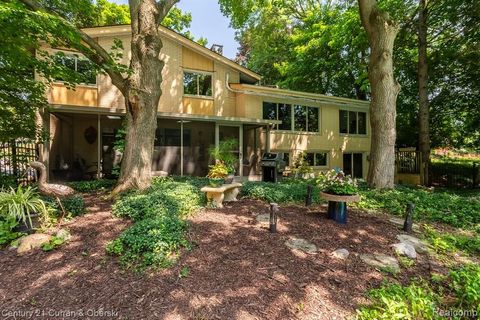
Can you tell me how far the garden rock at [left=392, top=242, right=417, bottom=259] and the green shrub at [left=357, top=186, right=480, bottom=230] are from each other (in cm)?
209

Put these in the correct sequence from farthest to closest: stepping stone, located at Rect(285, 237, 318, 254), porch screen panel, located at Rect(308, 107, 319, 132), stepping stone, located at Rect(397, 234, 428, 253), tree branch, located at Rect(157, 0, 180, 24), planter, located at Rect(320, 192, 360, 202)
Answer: porch screen panel, located at Rect(308, 107, 319, 132)
tree branch, located at Rect(157, 0, 180, 24)
planter, located at Rect(320, 192, 360, 202)
stepping stone, located at Rect(397, 234, 428, 253)
stepping stone, located at Rect(285, 237, 318, 254)

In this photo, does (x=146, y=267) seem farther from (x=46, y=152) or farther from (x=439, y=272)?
(x=46, y=152)

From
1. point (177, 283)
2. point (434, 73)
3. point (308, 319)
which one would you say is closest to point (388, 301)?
point (308, 319)

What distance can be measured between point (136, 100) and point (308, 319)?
5.69m

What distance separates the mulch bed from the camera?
2.64 metres

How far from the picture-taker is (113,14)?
1697 cm

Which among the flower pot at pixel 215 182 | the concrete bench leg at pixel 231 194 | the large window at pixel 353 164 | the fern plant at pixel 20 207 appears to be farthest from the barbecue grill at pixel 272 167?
the large window at pixel 353 164

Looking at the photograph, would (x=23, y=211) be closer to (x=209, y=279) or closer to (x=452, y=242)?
(x=209, y=279)

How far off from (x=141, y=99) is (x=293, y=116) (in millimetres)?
9476

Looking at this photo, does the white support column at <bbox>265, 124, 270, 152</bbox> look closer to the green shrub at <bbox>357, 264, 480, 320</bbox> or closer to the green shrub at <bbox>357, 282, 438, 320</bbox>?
the green shrub at <bbox>357, 264, 480, 320</bbox>

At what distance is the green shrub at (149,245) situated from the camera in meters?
3.29

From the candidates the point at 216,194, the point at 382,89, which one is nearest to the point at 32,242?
the point at 216,194

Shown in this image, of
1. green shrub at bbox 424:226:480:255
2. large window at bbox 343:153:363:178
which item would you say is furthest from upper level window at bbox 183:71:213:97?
green shrub at bbox 424:226:480:255

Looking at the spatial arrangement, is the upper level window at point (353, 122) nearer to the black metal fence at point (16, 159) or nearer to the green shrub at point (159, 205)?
the green shrub at point (159, 205)
